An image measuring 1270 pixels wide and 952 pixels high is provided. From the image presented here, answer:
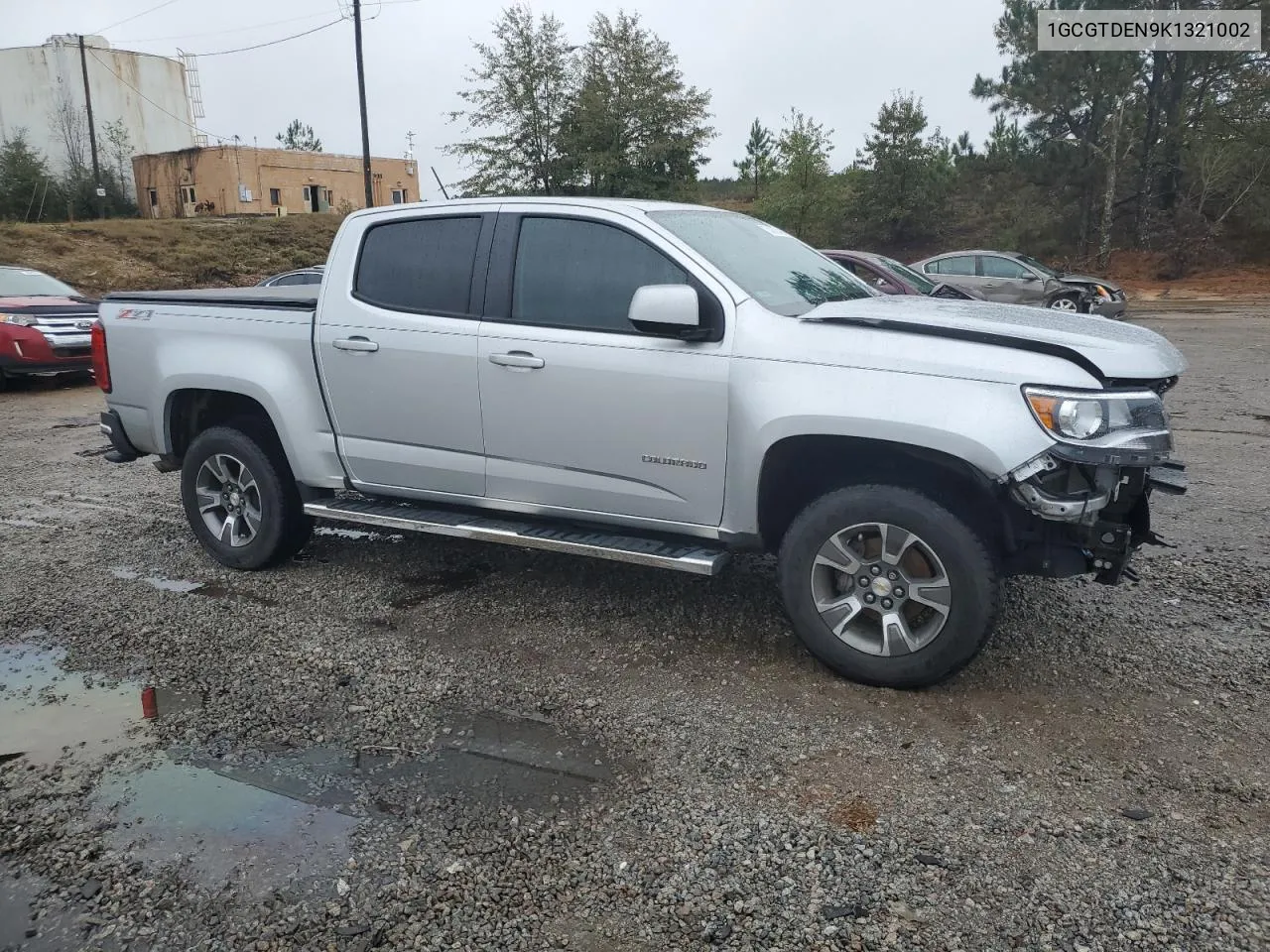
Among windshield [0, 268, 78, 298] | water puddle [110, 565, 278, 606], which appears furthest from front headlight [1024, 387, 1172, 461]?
windshield [0, 268, 78, 298]

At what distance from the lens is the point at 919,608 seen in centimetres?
379

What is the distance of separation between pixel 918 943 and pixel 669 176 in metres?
35.6

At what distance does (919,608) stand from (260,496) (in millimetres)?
3538

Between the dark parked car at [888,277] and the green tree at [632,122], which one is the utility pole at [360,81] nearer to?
the green tree at [632,122]

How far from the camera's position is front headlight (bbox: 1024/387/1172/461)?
10.9 feet

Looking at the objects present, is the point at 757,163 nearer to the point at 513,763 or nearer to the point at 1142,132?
the point at 1142,132

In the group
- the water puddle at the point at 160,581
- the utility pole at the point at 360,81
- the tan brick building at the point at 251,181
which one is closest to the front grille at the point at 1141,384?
the water puddle at the point at 160,581

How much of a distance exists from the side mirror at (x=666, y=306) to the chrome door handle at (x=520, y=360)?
62 cm

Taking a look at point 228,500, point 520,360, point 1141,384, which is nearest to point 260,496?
point 228,500

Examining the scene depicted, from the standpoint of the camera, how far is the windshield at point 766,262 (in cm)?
420

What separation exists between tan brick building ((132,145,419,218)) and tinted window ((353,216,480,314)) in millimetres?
48012

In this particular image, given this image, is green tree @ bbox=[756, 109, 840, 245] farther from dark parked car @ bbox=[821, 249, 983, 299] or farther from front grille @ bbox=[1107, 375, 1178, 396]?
front grille @ bbox=[1107, 375, 1178, 396]

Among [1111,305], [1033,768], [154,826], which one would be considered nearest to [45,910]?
[154,826]

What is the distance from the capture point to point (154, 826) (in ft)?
10.0
